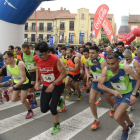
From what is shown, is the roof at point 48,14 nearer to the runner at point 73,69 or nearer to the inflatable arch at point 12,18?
the inflatable arch at point 12,18

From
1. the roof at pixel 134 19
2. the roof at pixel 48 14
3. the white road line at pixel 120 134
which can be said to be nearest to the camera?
the white road line at pixel 120 134

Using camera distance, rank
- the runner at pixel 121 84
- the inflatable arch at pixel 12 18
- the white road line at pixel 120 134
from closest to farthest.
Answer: the runner at pixel 121 84
the white road line at pixel 120 134
the inflatable arch at pixel 12 18

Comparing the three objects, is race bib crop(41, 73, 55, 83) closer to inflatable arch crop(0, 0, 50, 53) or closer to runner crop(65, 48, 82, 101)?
runner crop(65, 48, 82, 101)

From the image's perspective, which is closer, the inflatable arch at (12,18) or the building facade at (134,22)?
the inflatable arch at (12,18)

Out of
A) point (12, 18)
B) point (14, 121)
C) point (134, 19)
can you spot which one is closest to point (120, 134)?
point (14, 121)

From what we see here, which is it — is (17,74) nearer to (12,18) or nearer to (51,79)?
(51,79)

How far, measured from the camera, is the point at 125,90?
4.01 meters

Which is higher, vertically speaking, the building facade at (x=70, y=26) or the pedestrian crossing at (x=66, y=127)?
the building facade at (x=70, y=26)

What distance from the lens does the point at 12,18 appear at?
9680mm

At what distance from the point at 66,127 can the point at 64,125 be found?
138 millimetres

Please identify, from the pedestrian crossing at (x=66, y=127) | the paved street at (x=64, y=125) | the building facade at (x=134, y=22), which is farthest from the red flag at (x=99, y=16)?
the building facade at (x=134, y=22)

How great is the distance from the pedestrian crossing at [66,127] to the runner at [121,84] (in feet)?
1.99

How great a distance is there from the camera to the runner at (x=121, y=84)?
3.82 meters

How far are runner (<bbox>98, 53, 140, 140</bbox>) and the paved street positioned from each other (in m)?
0.61
